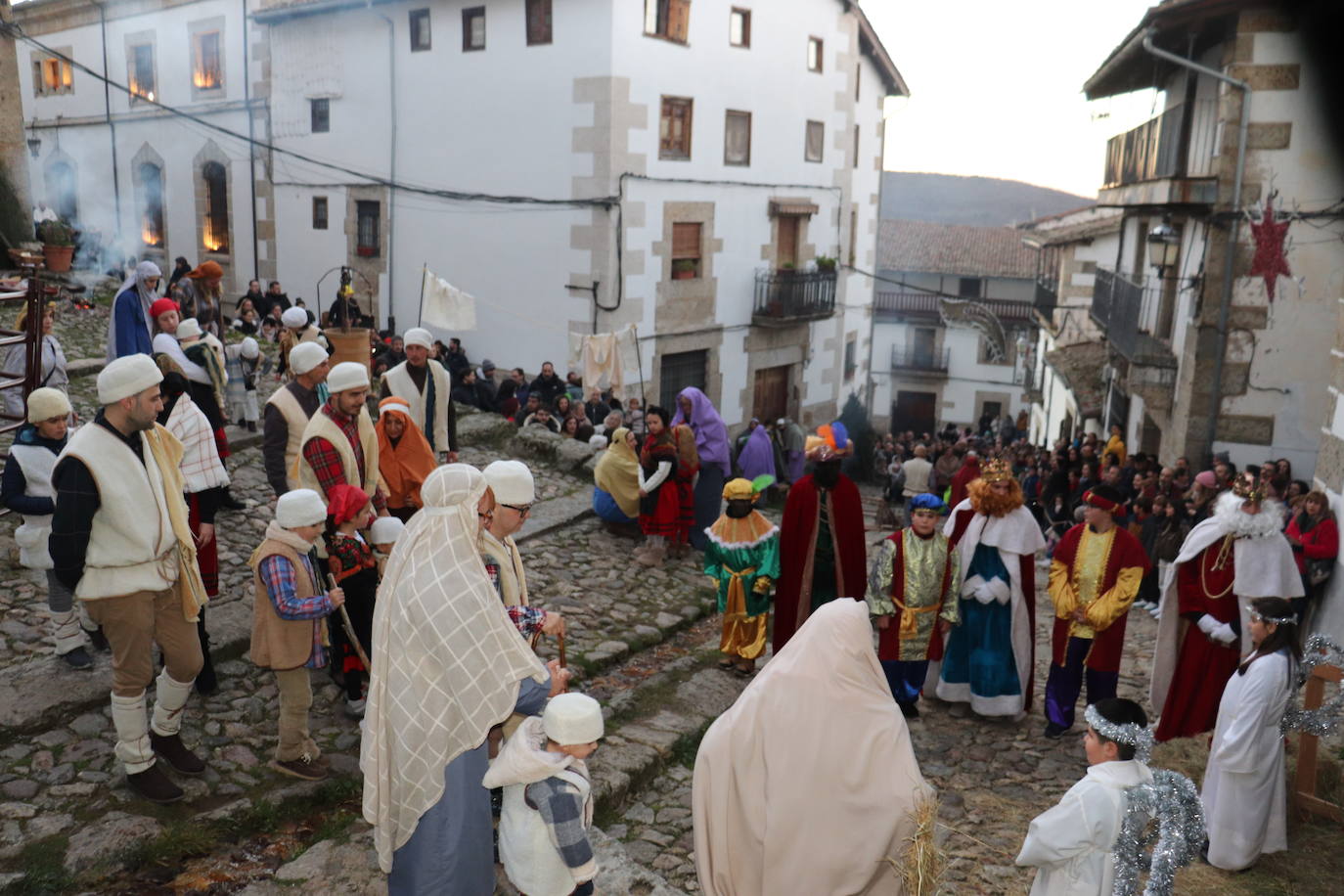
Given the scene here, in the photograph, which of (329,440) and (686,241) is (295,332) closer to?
(329,440)

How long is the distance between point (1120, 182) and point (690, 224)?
7.05 meters

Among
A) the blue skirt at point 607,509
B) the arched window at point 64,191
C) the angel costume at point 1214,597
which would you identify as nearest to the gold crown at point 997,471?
the angel costume at point 1214,597

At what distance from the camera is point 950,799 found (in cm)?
568

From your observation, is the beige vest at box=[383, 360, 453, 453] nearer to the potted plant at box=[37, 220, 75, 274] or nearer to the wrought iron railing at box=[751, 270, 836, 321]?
the potted plant at box=[37, 220, 75, 274]

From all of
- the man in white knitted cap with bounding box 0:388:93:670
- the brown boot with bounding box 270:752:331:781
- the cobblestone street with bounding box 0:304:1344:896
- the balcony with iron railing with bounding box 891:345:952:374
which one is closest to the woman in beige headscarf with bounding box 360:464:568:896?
the cobblestone street with bounding box 0:304:1344:896

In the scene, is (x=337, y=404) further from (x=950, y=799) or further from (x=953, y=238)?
(x=953, y=238)

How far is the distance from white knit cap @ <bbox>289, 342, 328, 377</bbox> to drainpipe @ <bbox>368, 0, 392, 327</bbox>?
41.4 ft

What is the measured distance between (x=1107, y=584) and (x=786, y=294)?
1445 centimetres

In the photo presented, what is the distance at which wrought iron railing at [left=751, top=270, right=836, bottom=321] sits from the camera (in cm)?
2011

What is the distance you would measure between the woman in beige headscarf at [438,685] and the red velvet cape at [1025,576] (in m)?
3.92

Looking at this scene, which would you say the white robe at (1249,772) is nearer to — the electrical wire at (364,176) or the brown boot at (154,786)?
the brown boot at (154,786)

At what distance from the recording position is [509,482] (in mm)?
3912

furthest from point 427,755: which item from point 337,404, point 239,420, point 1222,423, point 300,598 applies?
point 1222,423

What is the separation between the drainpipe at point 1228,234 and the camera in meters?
11.7
